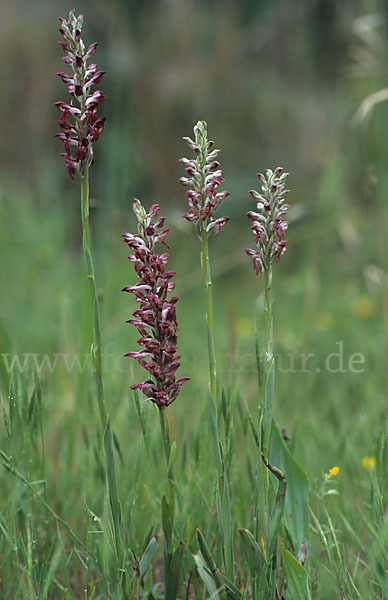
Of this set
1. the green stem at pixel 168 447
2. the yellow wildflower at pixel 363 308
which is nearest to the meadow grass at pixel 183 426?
the yellow wildflower at pixel 363 308

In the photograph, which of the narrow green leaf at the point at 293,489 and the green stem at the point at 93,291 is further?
the narrow green leaf at the point at 293,489

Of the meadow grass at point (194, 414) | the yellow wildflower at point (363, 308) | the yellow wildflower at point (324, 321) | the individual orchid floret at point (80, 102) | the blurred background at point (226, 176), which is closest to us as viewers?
the individual orchid floret at point (80, 102)

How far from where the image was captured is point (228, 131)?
495cm

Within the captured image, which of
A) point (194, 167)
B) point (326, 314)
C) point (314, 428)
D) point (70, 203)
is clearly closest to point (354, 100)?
point (326, 314)

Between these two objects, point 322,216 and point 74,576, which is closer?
point 74,576

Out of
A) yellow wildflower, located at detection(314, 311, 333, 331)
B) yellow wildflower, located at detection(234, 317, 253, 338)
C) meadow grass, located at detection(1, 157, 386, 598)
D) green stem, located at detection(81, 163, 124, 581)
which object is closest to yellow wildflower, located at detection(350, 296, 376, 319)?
meadow grass, located at detection(1, 157, 386, 598)

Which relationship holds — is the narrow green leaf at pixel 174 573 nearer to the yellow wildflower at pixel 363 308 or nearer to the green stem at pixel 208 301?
the green stem at pixel 208 301

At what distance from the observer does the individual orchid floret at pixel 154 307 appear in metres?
0.90

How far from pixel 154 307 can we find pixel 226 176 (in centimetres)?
399

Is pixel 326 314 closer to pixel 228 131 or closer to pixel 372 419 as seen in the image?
pixel 372 419

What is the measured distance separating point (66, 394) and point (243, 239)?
8.24 feet

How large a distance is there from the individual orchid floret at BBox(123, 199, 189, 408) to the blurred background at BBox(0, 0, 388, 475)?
643mm

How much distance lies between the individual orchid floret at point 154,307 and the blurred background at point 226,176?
0.64 m

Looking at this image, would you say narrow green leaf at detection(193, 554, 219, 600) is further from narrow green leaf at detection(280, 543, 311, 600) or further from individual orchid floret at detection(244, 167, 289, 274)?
individual orchid floret at detection(244, 167, 289, 274)
